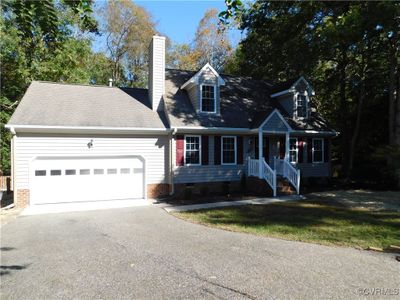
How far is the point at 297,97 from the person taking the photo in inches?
743

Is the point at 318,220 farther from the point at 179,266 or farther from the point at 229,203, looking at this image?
the point at 179,266

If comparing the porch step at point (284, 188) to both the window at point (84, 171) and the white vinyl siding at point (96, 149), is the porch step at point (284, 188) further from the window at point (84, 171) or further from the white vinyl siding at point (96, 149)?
the window at point (84, 171)

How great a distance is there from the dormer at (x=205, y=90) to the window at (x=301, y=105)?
16.5ft

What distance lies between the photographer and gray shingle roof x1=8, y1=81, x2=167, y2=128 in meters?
13.7

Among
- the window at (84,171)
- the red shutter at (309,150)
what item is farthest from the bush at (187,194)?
the red shutter at (309,150)

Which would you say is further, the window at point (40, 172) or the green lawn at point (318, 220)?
the window at point (40, 172)

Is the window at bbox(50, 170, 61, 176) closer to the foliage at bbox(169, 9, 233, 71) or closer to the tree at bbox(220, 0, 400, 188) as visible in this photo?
the tree at bbox(220, 0, 400, 188)

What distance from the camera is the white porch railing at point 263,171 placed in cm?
1484

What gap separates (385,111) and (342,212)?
41.7 feet

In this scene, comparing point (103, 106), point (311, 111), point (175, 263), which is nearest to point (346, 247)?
point (175, 263)

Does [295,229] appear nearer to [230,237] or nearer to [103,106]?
[230,237]

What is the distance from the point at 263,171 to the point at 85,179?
8.09m

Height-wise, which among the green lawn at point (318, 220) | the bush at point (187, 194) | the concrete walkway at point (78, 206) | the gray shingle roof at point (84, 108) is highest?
the gray shingle roof at point (84, 108)

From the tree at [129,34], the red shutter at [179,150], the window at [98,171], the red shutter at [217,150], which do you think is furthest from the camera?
the tree at [129,34]
